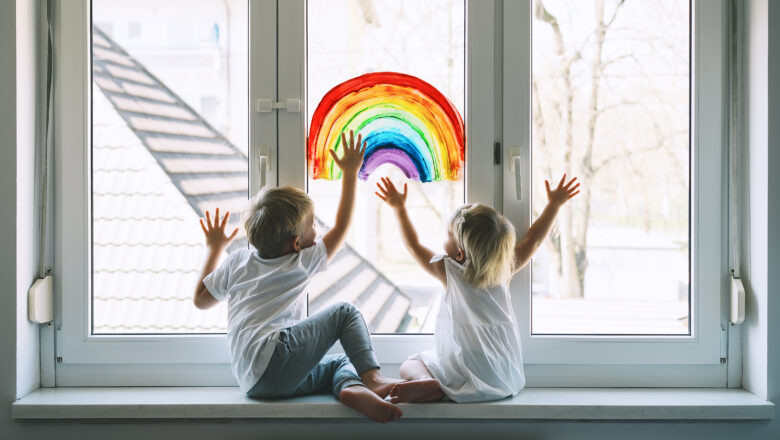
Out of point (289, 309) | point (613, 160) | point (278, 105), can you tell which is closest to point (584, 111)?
point (613, 160)

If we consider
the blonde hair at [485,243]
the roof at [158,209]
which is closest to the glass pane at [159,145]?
the roof at [158,209]

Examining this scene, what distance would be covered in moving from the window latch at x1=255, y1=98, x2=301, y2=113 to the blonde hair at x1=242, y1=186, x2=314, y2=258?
22cm

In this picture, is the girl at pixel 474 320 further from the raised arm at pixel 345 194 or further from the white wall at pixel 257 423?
the raised arm at pixel 345 194

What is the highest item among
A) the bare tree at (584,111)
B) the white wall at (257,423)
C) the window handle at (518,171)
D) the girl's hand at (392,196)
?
the bare tree at (584,111)

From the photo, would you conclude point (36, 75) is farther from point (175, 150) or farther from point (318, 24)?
point (318, 24)

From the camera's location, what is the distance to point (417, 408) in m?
1.47

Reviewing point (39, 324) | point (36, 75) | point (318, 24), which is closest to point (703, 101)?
point (318, 24)

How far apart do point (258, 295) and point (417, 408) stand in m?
0.47

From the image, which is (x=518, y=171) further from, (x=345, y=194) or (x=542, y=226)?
(x=345, y=194)

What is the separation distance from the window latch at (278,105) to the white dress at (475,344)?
1.77 ft

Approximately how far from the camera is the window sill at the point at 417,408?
148cm

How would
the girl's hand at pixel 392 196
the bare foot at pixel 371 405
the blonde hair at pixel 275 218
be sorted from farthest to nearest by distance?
the girl's hand at pixel 392 196 → the blonde hair at pixel 275 218 → the bare foot at pixel 371 405

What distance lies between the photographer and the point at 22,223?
1558 millimetres

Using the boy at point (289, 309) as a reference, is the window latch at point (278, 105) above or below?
above
